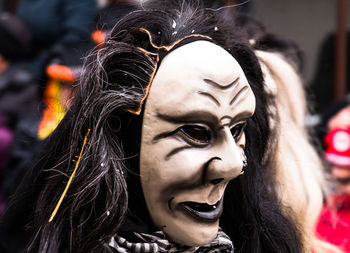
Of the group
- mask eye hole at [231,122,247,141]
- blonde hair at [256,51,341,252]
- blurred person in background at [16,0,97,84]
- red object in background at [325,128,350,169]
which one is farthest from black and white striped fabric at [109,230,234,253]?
blurred person in background at [16,0,97,84]

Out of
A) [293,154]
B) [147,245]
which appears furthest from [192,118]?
[293,154]

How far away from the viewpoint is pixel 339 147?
9.66ft

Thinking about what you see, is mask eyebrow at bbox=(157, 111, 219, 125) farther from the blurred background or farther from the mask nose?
the blurred background

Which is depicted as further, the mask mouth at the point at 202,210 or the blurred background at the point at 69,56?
the blurred background at the point at 69,56

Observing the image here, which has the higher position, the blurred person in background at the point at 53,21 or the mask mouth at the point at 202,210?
the blurred person in background at the point at 53,21

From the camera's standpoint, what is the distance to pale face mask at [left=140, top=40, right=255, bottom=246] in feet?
5.28

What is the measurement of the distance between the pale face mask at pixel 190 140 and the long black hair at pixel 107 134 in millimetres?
49

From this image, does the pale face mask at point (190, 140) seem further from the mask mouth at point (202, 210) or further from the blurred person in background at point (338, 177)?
the blurred person in background at point (338, 177)

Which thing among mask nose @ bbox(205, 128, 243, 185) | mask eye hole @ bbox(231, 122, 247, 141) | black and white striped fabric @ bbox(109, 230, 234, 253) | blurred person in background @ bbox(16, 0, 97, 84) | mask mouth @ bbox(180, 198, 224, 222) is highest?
blurred person in background @ bbox(16, 0, 97, 84)

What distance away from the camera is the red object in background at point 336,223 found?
2.45 metres

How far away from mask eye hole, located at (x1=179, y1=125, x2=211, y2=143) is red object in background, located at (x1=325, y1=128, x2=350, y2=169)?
1431 mm

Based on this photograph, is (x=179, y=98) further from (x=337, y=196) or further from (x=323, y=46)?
(x=323, y=46)

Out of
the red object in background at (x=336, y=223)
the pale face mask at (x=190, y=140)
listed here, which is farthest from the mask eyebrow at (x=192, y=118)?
the red object in background at (x=336, y=223)

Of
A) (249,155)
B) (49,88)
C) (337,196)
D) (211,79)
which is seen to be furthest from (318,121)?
(211,79)
